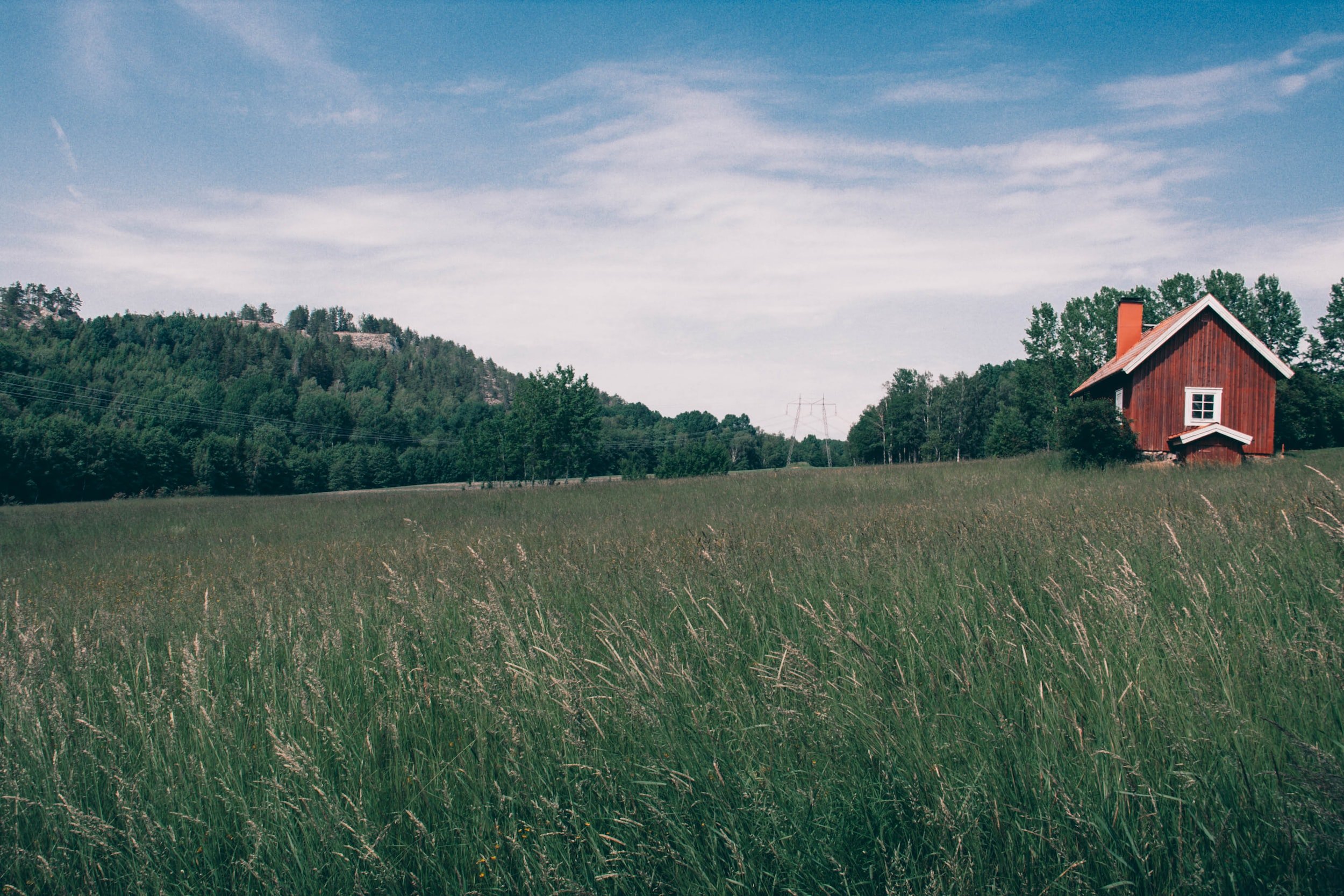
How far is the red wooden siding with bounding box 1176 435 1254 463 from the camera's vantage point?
21375 millimetres

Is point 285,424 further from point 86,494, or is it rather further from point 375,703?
point 375,703

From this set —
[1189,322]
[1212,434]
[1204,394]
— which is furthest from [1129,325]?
[1212,434]

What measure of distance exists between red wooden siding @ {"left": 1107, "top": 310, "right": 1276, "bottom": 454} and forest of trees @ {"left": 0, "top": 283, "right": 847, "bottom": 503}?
41656 mm

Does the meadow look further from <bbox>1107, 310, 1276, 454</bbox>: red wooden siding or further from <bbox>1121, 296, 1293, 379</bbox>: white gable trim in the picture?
<bbox>1107, 310, 1276, 454</bbox>: red wooden siding

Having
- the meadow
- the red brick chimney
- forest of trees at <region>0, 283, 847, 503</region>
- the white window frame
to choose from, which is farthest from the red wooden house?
forest of trees at <region>0, 283, 847, 503</region>

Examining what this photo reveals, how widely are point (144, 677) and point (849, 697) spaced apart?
4021 mm

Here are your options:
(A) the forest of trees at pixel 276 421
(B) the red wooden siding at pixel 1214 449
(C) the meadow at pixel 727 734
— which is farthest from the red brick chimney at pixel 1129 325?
(A) the forest of trees at pixel 276 421

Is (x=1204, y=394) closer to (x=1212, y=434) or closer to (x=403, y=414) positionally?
(x=1212, y=434)

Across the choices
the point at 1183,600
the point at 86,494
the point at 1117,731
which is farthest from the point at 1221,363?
the point at 86,494

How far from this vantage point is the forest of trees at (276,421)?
2223 inches

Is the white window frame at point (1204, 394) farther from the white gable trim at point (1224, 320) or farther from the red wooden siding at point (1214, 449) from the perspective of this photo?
the white gable trim at point (1224, 320)

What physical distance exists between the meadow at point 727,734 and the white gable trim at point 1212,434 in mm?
20626

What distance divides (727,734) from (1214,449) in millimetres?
26176

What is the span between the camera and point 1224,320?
74.5 ft
